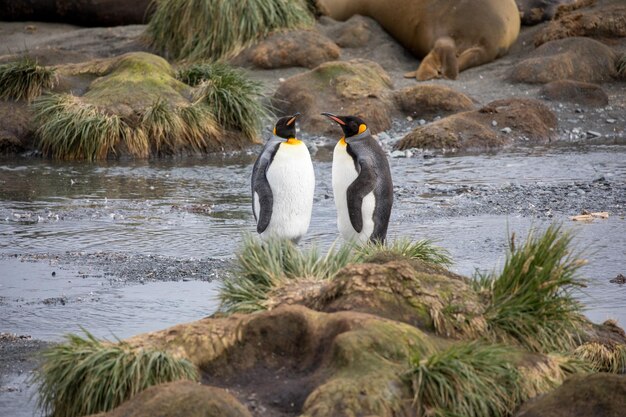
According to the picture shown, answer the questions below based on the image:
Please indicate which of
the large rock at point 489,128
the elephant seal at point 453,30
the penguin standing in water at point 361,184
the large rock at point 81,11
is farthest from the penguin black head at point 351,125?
the large rock at point 81,11

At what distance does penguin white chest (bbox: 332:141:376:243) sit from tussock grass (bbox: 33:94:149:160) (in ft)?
17.1

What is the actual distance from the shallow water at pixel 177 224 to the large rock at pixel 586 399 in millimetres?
1481

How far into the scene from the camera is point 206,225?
333 inches

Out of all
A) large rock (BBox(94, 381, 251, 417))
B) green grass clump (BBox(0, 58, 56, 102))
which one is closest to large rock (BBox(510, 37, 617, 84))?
green grass clump (BBox(0, 58, 56, 102))

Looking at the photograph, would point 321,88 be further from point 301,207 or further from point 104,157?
point 301,207

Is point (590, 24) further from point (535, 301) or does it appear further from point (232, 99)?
point (535, 301)

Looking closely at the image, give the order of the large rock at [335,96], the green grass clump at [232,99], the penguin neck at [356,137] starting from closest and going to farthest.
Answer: the penguin neck at [356,137] → the green grass clump at [232,99] → the large rock at [335,96]

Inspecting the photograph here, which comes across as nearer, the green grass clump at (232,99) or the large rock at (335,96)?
the green grass clump at (232,99)

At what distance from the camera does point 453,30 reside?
14.8m

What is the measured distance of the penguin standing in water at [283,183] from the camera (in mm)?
6773

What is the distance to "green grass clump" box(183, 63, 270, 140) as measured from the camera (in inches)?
486

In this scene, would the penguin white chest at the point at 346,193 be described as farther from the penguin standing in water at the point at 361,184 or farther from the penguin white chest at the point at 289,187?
the penguin white chest at the point at 289,187

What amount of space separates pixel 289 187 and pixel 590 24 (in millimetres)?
9044

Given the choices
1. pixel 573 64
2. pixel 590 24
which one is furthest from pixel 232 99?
pixel 590 24
